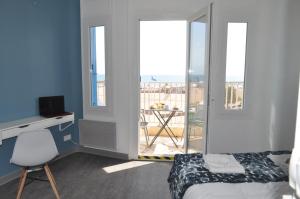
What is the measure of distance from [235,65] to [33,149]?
2.81 meters

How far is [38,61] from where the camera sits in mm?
3414

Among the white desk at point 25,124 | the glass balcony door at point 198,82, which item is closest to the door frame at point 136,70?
the glass balcony door at point 198,82

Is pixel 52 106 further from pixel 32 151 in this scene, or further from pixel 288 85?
pixel 288 85

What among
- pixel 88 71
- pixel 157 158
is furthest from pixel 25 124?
pixel 157 158

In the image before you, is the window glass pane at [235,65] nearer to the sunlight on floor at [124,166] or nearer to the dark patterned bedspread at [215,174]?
the dark patterned bedspread at [215,174]

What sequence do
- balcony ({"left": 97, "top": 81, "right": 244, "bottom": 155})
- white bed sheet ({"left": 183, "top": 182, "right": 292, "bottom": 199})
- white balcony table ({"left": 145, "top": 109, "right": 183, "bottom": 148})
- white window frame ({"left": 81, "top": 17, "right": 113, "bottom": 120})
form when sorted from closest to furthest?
white bed sheet ({"left": 183, "top": 182, "right": 292, "bottom": 199}) < balcony ({"left": 97, "top": 81, "right": 244, "bottom": 155}) < white window frame ({"left": 81, "top": 17, "right": 113, "bottom": 120}) < white balcony table ({"left": 145, "top": 109, "right": 183, "bottom": 148})

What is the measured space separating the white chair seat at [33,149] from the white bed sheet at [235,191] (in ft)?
5.00

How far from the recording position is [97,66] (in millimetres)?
3963

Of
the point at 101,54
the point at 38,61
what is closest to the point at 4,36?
the point at 38,61

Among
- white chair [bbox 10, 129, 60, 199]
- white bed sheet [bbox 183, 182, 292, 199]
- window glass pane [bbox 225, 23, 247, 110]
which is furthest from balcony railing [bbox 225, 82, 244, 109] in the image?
white chair [bbox 10, 129, 60, 199]

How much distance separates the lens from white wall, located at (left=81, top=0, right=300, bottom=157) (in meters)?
3.23

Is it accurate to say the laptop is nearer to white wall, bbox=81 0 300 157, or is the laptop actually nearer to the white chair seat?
white wall, bbox=81 0 300 157

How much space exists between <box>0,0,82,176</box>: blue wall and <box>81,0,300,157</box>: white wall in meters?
0.44

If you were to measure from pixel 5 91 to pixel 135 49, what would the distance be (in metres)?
1.83
